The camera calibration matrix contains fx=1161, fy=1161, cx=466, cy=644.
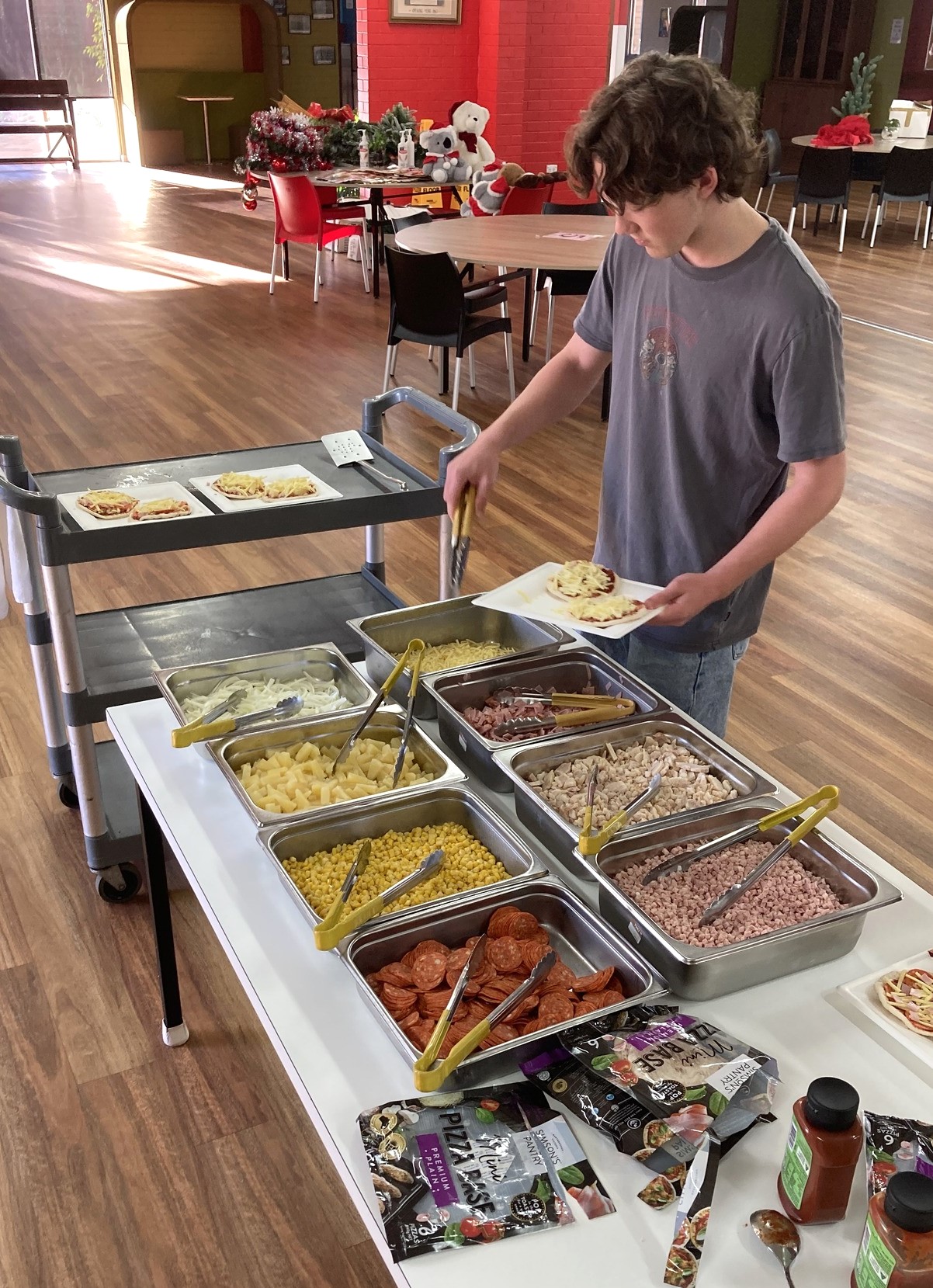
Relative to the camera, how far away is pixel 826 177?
9.38 meters

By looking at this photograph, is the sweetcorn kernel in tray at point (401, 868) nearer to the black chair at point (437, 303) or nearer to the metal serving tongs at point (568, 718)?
the metal serving tongs at point (568, 718)

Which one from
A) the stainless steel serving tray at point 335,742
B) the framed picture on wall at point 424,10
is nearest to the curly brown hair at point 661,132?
the stainless steel serving tray at point 335,742

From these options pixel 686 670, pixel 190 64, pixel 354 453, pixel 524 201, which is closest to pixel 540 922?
pixel 686 670

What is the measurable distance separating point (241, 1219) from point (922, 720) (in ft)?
7.68

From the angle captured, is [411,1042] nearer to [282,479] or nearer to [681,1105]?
[681,1105]

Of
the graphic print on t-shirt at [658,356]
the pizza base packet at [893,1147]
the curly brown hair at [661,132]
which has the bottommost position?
the pizza base packet at [893,1147]

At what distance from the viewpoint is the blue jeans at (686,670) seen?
6.29ft

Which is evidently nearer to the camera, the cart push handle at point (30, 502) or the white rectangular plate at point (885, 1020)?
the white rectangular plate at point (885, 1020)

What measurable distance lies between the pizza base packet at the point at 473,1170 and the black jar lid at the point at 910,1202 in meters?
0.27

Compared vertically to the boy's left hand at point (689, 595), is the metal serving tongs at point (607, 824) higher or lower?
lower

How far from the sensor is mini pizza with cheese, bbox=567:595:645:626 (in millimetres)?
1622

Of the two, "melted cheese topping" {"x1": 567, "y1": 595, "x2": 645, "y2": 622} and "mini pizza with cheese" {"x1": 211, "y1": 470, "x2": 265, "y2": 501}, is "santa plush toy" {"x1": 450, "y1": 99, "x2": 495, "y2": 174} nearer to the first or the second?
"mini pizza with cheese" {"x1": 211, "y1": 470, "x2": 265, "y2": 501}

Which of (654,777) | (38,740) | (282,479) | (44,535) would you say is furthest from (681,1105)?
(38,740)

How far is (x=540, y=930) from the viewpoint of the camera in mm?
1330
